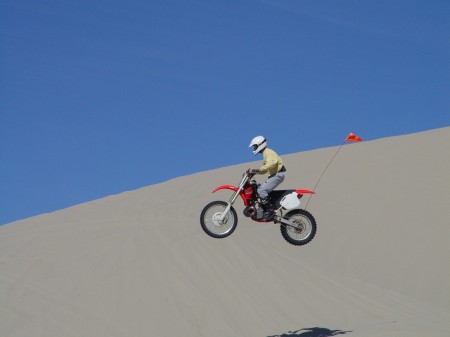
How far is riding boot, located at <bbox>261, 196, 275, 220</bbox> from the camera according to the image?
15.3 meters

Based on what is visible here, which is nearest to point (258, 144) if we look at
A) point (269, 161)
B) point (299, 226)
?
point (269, 161)

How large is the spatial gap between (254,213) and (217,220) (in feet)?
2.25

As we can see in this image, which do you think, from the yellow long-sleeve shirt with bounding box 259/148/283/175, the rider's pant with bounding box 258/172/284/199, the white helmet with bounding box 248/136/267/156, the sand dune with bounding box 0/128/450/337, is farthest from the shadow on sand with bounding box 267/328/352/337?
the white helmet with bounding box 248/136/267/156

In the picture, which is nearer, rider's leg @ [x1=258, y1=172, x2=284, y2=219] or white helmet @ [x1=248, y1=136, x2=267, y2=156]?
white helmet @ [x1=248, y1=136, x2=267, y2=156]

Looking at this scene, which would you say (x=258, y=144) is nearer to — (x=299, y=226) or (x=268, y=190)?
(x=268, y=190)

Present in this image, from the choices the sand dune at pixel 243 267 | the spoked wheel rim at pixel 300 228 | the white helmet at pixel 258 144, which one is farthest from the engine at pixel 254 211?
the sand dune at pixel 243 267

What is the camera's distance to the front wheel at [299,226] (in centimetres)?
1557

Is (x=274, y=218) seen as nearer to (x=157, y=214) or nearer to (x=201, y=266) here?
(x=201, y=266)

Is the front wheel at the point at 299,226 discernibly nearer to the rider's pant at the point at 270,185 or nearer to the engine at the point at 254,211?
the engine at the point at 254,211

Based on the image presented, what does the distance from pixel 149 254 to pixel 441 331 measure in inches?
398

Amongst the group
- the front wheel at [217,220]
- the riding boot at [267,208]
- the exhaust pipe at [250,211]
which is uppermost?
the riding boot at [267,208]

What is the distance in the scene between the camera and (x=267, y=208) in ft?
50.4

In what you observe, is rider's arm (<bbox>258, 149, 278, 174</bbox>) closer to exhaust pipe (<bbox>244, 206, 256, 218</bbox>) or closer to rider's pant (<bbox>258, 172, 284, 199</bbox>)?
rider's pant (<bbox>258, 172, 284, 199</bbox>)

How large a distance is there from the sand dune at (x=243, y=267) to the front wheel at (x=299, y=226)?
3.66 m
